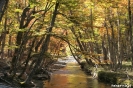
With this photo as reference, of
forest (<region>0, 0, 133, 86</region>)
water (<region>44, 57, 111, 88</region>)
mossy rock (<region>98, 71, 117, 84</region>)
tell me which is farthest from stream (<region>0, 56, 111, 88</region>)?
forest (<region>0, 0, 133, 86</region>)

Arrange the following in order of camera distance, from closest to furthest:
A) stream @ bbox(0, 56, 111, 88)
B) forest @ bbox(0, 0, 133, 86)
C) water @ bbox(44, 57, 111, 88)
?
forest @ bbox(0, 0, 133, 86), stream @ bbox(0, 56, 111, 88), water @ bbox(44, 57, 111, 88)

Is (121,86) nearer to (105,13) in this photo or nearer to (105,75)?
(105,75)

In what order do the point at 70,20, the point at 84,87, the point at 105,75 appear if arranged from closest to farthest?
the point at 70,20, the point at 84,87, the point at 105,75

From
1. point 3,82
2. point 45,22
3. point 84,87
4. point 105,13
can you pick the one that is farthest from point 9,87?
point 105,13

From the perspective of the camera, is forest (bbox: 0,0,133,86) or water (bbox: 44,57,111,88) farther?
water (bbox: 44,57,111,88)

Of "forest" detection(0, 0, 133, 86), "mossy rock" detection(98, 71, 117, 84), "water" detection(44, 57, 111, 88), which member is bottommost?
"water" detection(44, 57, 111, 88)

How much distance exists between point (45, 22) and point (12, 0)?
7.37 m

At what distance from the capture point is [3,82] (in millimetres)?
18734

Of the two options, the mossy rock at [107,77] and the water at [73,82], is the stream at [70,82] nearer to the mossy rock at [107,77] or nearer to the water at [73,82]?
the water at [73,82]

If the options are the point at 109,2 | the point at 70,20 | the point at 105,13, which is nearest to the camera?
the point at 70,20

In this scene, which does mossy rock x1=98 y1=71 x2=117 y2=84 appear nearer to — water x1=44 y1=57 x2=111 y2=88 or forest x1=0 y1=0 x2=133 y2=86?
water x1=44 y1=57 x2=111 y2=88

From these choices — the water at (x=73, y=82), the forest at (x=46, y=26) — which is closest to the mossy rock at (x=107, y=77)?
the water at (x=73, y=82)

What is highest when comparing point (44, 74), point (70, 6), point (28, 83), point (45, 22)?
point (70, 6)

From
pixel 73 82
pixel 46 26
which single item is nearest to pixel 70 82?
pixel 73 82
